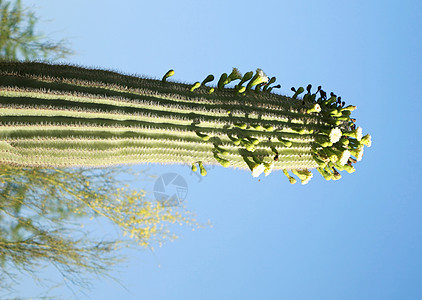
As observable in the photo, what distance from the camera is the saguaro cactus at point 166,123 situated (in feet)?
8.64

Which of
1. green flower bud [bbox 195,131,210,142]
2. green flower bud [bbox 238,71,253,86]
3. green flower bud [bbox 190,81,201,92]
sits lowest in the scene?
green flower bud [bbox 195,131,210,142]

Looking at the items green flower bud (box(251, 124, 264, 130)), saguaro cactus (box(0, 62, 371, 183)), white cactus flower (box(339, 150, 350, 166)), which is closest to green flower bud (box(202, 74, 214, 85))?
saguaro cactus (box(0, 62, 371, 183))

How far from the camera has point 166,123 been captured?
113 inches

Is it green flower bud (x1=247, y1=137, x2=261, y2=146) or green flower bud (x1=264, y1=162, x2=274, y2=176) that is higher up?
green flower bud (x1=247, y1=137, x2=261, y2=146)

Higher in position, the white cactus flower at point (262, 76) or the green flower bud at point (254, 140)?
the white cactus flower at point (262, 76)

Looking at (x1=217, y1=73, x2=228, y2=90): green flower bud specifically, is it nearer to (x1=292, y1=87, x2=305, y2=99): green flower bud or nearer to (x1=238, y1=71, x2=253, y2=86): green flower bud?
(x1=238, y1=71, x2=253, y2=86): green flower bud

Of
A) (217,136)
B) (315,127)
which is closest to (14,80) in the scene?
(217,136)

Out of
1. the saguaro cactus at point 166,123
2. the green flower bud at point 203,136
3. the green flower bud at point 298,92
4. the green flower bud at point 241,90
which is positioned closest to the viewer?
the saguaro cactus at point 166,123

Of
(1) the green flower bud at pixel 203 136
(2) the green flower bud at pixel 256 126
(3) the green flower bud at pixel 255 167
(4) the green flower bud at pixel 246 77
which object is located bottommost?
(3) the green flower bud at pixel 255 167

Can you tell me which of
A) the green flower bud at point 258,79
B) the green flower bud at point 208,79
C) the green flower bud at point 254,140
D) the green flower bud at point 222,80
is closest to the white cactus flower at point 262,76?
the green flower bud at point 258,79

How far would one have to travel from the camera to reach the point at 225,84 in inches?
119

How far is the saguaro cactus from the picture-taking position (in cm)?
263

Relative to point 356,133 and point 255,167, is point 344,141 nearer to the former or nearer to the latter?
point 356,133

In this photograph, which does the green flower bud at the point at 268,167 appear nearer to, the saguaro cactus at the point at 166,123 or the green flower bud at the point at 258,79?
the saguaro cactus at the point at 166,123
